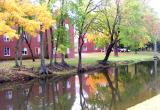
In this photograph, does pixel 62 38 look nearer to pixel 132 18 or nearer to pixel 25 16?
pixel 25 16

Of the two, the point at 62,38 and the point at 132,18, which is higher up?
the point at 132,18

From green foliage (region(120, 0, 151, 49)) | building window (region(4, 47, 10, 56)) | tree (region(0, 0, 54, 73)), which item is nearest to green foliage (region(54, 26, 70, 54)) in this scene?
tree (region(0, 0, 54, 73))

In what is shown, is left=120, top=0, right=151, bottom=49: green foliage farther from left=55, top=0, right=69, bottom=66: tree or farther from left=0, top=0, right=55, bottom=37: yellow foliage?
left=0, top=0, right=55, bottom=37: yellow foliage

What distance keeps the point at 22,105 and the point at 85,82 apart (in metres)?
15.7

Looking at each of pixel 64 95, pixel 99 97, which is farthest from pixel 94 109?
pixel 64 95

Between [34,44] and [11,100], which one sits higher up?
[34,44]

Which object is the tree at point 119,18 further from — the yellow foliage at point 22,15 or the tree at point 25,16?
the yellow foliage at point 22,15

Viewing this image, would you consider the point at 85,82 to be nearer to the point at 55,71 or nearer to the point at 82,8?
the point at 55,71

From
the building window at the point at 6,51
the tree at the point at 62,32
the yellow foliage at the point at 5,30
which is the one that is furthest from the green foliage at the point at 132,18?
the yellow foliage at the point at 5,30

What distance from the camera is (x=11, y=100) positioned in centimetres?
3120

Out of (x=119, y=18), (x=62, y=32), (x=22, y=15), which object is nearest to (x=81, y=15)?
(x=62, y=32)

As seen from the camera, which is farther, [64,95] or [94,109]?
[64,95]

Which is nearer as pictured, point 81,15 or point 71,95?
point 71,95

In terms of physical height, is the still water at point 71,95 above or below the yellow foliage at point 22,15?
below
